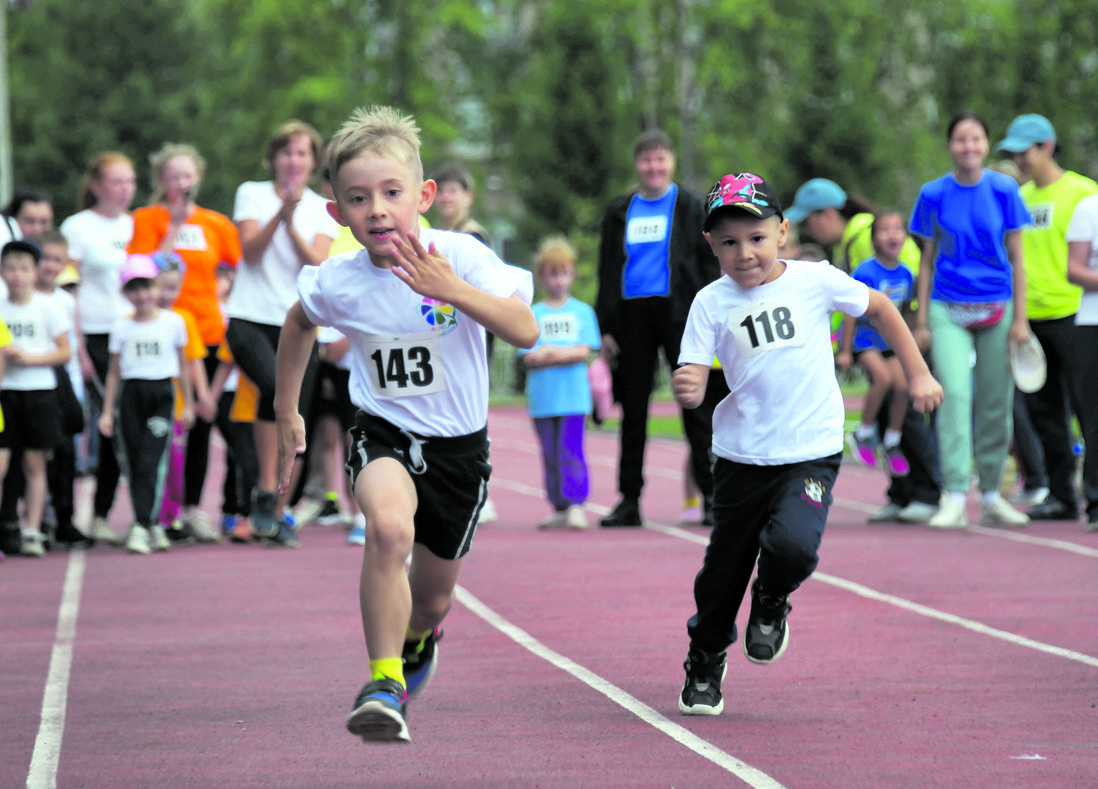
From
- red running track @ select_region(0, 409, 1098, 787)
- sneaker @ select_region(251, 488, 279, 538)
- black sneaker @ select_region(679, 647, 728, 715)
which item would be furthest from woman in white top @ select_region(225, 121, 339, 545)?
black sneaker @ select_region(679, 647, 728, 715)

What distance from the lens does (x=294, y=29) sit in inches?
2048

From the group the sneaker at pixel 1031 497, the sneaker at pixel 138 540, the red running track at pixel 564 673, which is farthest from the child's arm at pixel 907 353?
the sneaker at pixel 1031 497

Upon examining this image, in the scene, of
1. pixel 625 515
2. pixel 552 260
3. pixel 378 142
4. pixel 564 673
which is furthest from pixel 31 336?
pixel 378 142

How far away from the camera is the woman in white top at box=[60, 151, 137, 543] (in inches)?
441

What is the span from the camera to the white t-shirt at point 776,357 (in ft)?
18.7

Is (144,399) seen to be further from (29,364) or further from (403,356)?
(403,356)

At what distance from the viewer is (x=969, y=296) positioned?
1091 centimetres

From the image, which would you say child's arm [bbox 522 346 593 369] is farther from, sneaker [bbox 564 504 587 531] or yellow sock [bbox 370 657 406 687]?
yellow sock [bbox 370 657 406 687]

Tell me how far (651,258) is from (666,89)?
133 ft

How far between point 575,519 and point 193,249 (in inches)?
119

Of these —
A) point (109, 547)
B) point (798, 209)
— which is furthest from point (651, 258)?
point (109, 547)

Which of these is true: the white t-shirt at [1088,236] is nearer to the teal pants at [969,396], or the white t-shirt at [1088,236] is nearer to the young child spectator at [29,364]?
the teal pants at [969,396]

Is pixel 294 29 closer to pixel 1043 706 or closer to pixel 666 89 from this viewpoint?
pixel 666 89

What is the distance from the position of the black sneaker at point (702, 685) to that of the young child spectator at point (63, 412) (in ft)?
19.8
